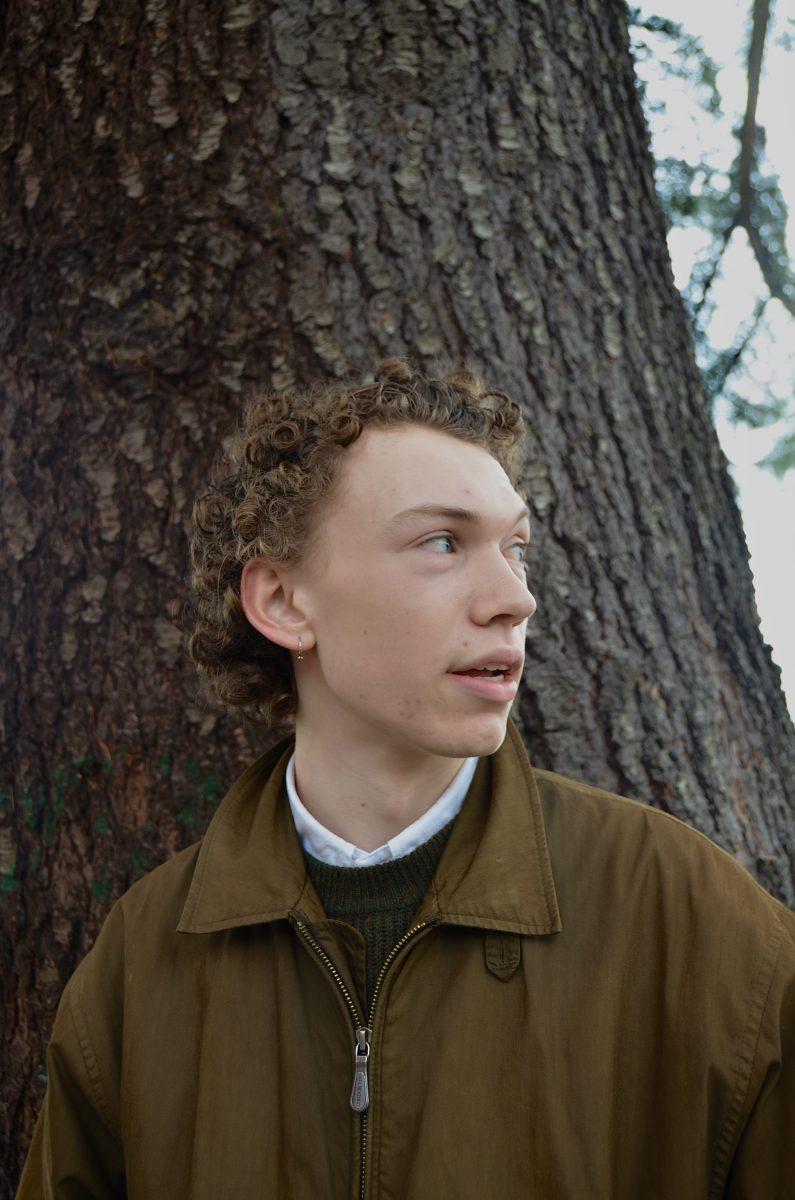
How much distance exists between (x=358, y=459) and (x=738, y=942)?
0.97 metres

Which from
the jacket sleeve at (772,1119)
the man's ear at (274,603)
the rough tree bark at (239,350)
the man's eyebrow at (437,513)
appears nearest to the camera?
the jacket sleeve at (772,1119)

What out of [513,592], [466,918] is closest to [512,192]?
[513,592]

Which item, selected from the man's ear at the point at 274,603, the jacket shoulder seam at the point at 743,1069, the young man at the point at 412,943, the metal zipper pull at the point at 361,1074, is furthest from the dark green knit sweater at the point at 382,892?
the jacket shoulder seam at the point at 743,1069

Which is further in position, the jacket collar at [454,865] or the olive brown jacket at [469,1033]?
the jacket collar at [454,865]

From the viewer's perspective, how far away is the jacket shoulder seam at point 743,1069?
152 cm

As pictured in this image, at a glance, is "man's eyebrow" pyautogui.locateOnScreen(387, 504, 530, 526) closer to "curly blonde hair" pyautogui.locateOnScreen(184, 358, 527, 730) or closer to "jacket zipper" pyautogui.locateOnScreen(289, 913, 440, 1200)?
"curly blonde hair" pyautogui.locateOnScreen(184, 358, 527, 730)

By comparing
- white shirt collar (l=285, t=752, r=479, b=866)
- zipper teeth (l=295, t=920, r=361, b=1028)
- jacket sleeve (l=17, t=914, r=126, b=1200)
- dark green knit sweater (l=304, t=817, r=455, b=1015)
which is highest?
white shirt collar (l=285, t=752, r=479, b=866)

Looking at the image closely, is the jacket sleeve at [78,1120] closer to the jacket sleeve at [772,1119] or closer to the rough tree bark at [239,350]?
the rough tree bark at [239,350]

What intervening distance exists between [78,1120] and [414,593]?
1070mm

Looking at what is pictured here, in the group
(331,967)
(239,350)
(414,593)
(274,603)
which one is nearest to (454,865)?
(331,967)

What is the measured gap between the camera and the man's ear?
1.87 metres

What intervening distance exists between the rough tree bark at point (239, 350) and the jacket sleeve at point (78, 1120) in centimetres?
51

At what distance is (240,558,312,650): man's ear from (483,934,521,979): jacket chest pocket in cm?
57

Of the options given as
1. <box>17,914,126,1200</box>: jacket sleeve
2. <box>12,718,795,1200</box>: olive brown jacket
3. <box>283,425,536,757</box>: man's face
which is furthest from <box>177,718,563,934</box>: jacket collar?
<box>17,914,126,1200</box>: jacket sleeve
